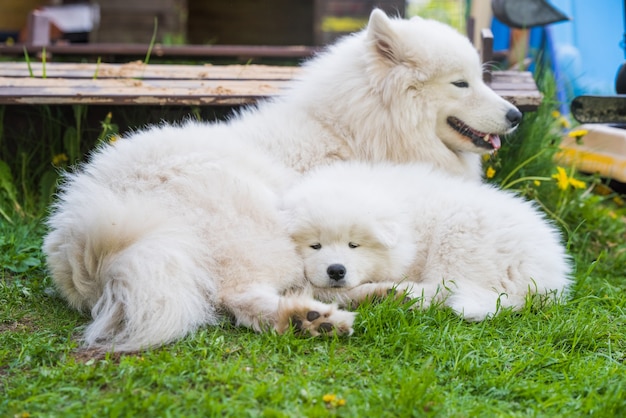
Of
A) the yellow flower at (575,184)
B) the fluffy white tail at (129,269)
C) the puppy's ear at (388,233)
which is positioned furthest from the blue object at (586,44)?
the fluffy white tail at (129,269)

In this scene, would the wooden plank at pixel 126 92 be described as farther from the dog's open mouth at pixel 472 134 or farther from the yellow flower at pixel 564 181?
the yellow flower at pixel 564 181

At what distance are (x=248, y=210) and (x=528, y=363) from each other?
131 centimetres

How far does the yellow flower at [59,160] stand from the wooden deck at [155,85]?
487 mm

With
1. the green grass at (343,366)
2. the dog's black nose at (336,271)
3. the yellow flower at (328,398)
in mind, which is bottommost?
the green grass at (343,366)

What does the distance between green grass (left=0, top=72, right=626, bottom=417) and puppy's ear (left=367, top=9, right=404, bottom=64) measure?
1399mm

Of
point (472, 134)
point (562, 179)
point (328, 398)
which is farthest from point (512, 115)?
point (328, 398)

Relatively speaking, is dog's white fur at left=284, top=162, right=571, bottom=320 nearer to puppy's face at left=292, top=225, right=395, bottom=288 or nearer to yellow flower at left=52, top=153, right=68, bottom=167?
puppy's face at left=292, top=225, right=395, bottom=288

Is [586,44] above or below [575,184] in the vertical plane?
above

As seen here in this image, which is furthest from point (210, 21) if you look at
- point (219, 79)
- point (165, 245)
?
point (165, 245)

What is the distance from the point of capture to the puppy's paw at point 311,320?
9.66ft

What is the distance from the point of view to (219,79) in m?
4.95

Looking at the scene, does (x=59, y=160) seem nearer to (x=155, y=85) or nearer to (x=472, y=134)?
(x=155, y=85)

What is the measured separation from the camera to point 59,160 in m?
4.80

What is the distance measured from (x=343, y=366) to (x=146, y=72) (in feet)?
10.0
